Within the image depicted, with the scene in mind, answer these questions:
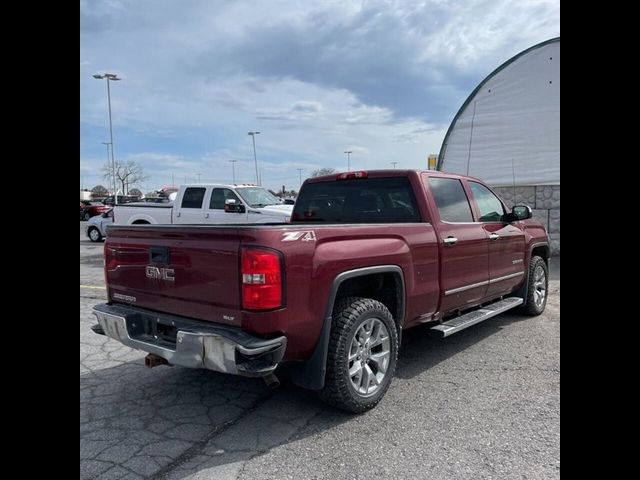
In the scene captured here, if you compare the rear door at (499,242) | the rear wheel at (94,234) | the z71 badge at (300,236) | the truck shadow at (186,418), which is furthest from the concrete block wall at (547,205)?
the rear wheel at (94,234)

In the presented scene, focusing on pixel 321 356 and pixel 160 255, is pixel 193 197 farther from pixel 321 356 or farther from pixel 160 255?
pixel 321 356

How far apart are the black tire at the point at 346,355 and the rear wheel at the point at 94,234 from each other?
58.9 feet

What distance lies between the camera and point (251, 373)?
2.83 m

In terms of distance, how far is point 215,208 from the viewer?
12469 mm

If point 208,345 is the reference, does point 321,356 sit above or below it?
below

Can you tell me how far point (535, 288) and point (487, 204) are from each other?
1658 mm

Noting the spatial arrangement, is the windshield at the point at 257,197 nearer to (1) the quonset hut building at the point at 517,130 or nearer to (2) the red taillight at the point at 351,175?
(1) the quonset hut building at the point at 517,130

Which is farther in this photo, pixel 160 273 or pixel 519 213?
pixel 519 213

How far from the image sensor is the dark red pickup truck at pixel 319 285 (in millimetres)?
2902

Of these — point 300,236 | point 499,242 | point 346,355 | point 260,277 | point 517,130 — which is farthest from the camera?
point 517,130

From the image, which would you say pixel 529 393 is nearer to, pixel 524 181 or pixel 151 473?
pixel 151 473

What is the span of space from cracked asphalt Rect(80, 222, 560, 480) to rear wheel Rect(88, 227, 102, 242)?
15.6 meters

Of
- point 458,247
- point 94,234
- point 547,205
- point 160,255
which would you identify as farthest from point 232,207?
point 94,234
